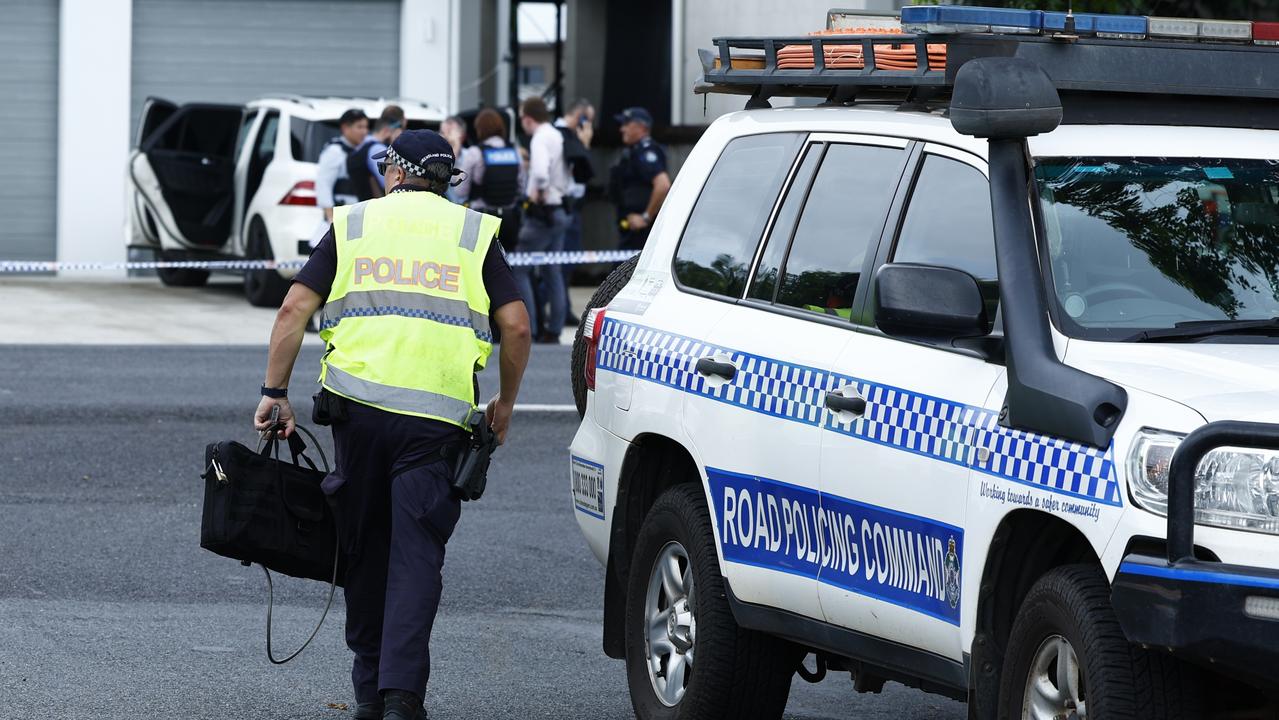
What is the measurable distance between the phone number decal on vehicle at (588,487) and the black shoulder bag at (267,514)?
84 cm

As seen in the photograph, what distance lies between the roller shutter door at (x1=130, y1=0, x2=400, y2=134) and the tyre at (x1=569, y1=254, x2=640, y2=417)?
18.6 m

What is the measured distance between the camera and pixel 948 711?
267 inches

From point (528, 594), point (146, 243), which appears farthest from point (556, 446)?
point (146, 243)

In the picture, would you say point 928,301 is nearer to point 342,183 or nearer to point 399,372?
point 399,372

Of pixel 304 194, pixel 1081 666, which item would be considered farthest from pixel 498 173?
pixel 1081 666

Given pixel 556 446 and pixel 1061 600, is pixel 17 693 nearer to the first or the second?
pixel 1061 600

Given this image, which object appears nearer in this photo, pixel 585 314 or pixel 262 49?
pixel 585 314

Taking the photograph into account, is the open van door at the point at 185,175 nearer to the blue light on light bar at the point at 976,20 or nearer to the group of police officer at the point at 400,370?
the group of police officer at the point at 400,370

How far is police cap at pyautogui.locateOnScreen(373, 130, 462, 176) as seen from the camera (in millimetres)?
6141

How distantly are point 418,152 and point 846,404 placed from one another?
1.66 m

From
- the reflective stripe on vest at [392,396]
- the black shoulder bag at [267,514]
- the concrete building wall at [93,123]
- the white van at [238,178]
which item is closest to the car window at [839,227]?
the reflective stripe on vest at [392,396]

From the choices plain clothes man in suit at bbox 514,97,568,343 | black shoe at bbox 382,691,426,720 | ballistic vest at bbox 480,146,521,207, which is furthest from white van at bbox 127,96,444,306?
black shoe at bbox 382,691,426,720

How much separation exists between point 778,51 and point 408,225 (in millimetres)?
1176

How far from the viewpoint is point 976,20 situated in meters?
5.06
